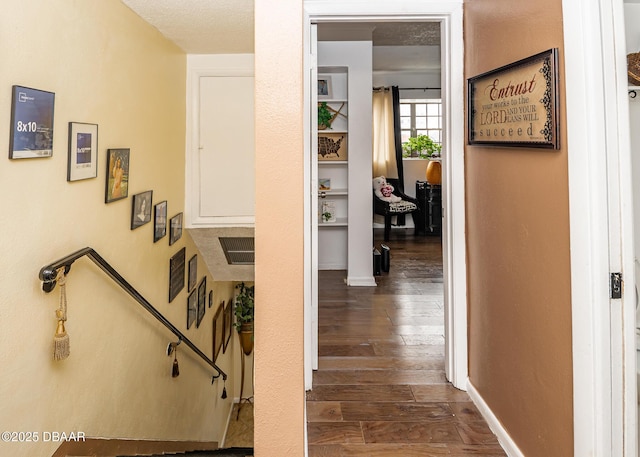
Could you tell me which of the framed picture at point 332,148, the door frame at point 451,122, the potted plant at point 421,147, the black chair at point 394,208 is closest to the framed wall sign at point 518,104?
the door frame at point 451,122

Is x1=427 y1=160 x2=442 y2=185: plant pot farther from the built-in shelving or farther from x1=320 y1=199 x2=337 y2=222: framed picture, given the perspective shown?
x1=320 y1=199 x2=337 y2=222: framed picture

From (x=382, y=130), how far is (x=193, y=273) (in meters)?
4.39

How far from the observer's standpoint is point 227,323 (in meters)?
5.61

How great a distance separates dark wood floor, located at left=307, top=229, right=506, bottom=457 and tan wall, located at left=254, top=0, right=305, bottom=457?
2.37 feet

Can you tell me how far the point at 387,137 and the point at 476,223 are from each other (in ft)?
17.7

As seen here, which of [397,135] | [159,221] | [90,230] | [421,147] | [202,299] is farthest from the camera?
[421,147]

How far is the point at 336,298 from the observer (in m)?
4.03

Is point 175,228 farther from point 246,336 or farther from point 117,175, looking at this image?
point 246,336

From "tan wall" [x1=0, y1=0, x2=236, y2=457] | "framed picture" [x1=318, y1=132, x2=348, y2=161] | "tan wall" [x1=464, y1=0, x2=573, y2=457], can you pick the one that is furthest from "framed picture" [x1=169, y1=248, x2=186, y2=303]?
"tan wall" [x1=464, y1=0, x2=573, y2=457]

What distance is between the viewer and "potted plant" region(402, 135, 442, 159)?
809 cm

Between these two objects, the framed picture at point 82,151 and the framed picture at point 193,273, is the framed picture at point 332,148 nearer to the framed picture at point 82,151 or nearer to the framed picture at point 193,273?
the framed picture at point 193,273

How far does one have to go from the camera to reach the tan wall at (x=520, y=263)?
1539 mm

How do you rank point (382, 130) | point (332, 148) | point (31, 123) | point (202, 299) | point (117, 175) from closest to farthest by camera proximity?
1. point (31, 123)
2. point (117, 175)
3. point (202, 299)
4. point (332, 148)
5. point (382, 130)

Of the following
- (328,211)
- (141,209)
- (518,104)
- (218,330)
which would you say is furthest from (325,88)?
(518,104)
